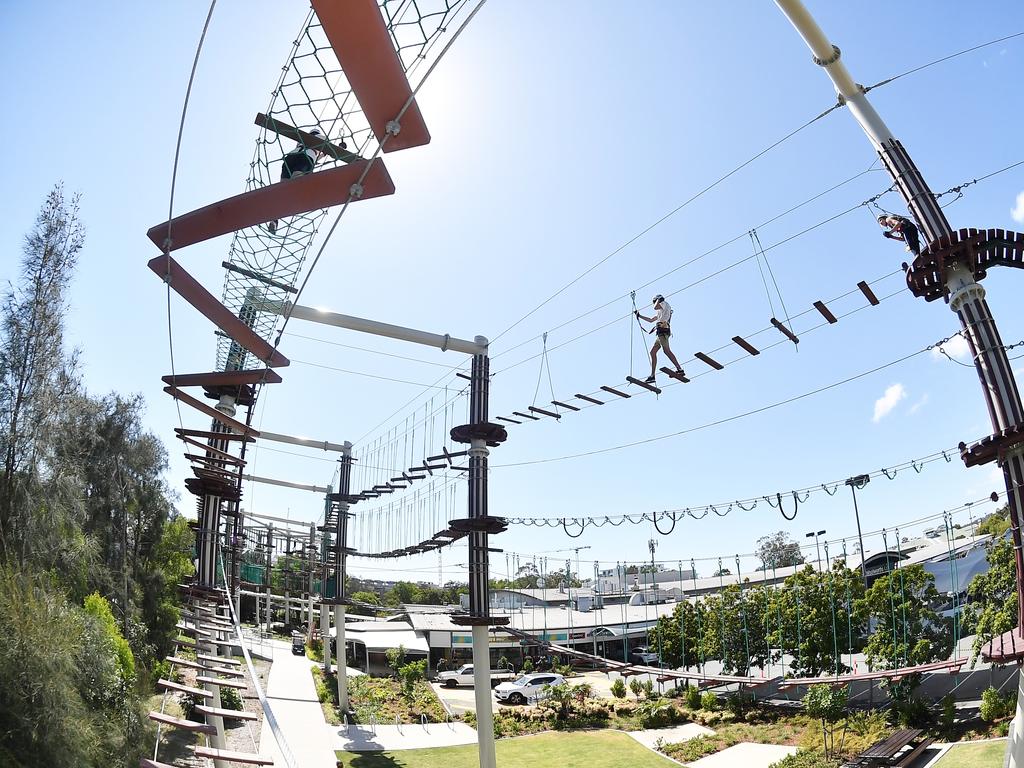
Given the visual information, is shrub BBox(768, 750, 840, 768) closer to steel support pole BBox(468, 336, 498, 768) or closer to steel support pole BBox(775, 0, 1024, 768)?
steel support pole BBox(468, 336, 498, 768)

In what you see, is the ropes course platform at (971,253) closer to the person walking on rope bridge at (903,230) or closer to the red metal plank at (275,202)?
the person walking on rope bridge at (903,230)

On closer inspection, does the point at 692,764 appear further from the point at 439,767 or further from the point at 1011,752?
the point at 1011,752

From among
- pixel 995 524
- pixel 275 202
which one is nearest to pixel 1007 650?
pixel 275 202

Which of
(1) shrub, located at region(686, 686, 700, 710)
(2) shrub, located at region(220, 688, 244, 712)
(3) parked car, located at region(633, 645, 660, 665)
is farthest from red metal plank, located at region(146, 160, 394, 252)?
(3) parked car, located at region(633, 645, 660, 665)

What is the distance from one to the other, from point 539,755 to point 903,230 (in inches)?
605

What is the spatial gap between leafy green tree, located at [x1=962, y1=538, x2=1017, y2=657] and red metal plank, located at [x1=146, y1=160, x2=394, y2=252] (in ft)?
51.1

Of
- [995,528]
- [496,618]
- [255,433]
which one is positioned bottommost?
[496,618]

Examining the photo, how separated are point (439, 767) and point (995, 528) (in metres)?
17.0

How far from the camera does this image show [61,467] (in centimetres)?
1538

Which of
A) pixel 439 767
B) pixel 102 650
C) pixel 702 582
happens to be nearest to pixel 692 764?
pixel 439 767

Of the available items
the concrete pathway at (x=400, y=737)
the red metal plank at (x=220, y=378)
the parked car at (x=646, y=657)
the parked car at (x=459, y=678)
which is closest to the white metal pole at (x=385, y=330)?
the red metal plank at (x=220, y=378)

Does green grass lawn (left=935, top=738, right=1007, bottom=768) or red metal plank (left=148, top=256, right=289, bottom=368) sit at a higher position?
red metal plank (left=148, top=256, right=289, bottom=368)

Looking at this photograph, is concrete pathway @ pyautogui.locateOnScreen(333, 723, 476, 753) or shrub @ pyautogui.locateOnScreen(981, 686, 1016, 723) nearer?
shrub @ pyautogui.locateOnScreen(981, 686, 1016, 723)

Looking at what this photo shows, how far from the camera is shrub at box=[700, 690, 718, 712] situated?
21.2 metres
